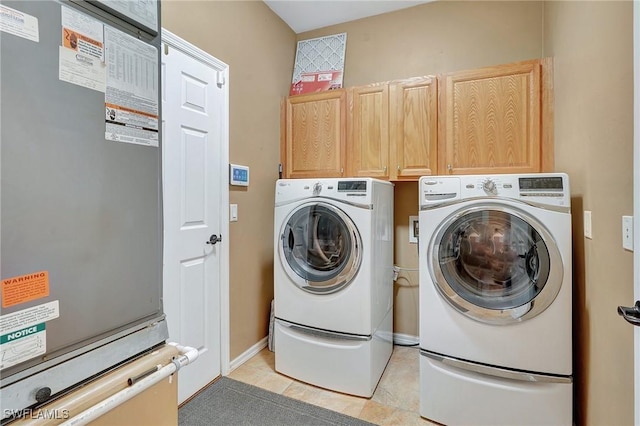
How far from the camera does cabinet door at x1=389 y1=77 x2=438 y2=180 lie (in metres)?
2.15

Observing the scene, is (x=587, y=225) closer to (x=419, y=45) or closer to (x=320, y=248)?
(x=320, y=248)

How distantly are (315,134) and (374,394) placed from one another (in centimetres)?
189

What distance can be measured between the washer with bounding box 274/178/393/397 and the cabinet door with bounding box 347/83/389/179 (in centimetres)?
24

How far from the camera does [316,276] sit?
6.43 feet

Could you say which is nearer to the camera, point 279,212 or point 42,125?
point 42,125

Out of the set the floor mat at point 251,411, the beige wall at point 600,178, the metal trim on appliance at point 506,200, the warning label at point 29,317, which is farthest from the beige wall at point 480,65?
the warning label at point 29,317

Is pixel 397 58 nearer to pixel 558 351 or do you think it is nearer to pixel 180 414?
pixel 558 351

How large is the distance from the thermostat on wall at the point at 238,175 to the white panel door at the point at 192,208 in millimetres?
91

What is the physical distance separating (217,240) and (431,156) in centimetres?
158

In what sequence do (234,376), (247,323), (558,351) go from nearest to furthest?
(558,351)
(234,376)
(247,323)

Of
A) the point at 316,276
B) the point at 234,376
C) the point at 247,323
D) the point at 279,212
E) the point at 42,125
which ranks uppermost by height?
the point at 42,125

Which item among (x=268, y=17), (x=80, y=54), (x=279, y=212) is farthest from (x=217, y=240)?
(x=268, y=17)

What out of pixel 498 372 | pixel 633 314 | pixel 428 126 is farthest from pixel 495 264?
pixel 428 126

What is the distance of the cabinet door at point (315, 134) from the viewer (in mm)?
2400
